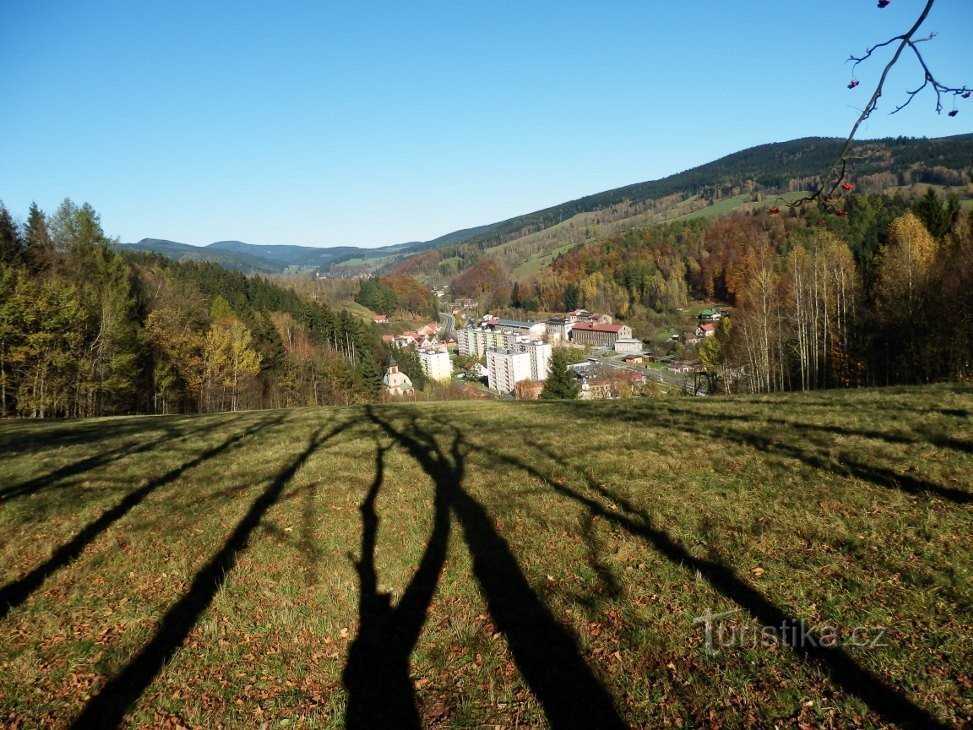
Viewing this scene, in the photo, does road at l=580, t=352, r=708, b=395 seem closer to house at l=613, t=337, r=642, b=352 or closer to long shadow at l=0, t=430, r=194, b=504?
house at l=613, t=337, r=642, b=352

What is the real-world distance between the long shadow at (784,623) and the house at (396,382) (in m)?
68.3

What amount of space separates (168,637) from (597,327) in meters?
134

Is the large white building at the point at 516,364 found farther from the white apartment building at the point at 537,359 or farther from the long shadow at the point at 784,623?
the long shadow at the point at 784,623

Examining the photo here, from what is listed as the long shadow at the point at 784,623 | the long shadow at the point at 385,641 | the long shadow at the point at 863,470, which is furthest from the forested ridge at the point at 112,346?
the long shadow at the point at 863,470

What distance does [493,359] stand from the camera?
11262 cm

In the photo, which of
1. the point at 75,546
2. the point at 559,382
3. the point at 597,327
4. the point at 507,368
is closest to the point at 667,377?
the point at 507,368

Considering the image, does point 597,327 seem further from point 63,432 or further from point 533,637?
point 533,637

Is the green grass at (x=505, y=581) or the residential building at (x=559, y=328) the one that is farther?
the residential building at (x=559, y=328)

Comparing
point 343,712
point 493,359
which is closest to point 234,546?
point 343,712

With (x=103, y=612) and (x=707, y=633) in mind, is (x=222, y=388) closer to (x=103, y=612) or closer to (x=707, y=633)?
(x=103, y=612)

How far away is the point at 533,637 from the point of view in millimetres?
5230

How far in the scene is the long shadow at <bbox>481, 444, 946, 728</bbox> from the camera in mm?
3855

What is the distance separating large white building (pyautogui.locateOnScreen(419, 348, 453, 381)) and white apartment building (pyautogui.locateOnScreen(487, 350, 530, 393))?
12165 millimetres

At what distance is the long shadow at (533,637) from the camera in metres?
4.25
